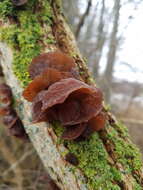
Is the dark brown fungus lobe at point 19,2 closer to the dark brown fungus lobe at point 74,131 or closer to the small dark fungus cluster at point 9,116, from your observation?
the small dark fungus cluster at point 9,116

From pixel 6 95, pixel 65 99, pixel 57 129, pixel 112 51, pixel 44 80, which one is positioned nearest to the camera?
pixel 65 99

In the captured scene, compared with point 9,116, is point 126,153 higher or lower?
lower

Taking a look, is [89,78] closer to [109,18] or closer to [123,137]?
[123,137]

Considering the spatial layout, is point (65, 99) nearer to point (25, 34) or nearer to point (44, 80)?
point (44, 80)

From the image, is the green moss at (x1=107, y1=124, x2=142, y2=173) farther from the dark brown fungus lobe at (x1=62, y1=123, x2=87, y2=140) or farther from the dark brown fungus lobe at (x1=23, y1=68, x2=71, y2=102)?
the dark brown fungus lobe at (x1=23, y1=68, x2=71, y2=102)

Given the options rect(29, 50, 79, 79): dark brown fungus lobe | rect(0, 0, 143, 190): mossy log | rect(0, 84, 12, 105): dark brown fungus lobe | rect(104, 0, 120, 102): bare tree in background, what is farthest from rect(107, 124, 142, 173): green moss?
rect(104, 0, 120, 102): bare tree in background

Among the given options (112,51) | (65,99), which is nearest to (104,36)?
(112,51)

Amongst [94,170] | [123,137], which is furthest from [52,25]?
[94,170]
